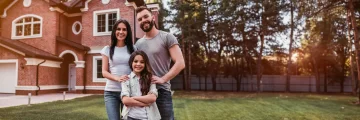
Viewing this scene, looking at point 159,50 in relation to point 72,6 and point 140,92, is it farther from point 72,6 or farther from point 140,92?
point 72,6

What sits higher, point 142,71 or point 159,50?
point 159,50

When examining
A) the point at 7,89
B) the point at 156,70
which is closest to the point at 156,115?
the point at 156,70

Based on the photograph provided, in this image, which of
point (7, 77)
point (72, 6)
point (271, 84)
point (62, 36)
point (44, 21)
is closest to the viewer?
point (7, 77)

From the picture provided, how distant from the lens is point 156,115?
2586mm

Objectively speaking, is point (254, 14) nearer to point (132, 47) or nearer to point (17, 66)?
point (17, 66)

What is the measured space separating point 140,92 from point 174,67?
40cm

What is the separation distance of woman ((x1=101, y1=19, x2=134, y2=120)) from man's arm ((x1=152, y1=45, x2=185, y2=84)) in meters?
0.39

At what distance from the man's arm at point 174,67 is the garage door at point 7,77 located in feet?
49.4

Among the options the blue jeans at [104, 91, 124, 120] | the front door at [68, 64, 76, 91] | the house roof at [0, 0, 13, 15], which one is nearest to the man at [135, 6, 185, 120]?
the blue jeans at [104, 91, 124, 120]

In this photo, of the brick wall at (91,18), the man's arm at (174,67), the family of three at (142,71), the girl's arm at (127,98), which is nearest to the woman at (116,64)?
the family of three at (142,71)

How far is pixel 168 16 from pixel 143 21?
66.5 ft

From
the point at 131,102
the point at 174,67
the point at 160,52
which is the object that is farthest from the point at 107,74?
the point at 174,67

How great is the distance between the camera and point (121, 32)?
289 centimetres

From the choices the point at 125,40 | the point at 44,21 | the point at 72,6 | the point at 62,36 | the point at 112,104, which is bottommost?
the point at 112,104
